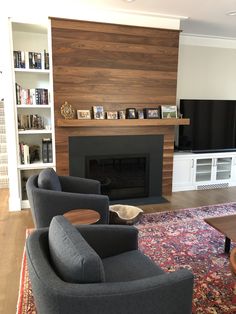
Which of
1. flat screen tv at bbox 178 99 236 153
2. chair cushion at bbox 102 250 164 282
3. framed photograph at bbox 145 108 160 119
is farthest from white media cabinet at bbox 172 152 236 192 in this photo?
chair cushion at bbox 102 250 164 282

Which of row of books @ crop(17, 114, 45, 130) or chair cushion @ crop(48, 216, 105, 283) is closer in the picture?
chair cushion @ crop(48, 216, 105, 283)

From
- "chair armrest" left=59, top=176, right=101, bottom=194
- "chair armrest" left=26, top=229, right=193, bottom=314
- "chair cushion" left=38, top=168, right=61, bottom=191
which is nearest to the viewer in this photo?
"chair armrest" left=26, top=229, right=193, bottom=314

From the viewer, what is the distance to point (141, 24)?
3.98 meters

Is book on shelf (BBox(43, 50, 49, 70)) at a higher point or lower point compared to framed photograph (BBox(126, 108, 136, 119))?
higher

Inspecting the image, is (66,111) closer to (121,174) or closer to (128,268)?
(121,174)

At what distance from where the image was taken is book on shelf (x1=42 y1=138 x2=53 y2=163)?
3.96 m

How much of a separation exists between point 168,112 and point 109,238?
279cm

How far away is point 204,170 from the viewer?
5.02 m

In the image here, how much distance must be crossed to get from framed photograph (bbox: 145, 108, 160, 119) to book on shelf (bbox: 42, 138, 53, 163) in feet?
4.80

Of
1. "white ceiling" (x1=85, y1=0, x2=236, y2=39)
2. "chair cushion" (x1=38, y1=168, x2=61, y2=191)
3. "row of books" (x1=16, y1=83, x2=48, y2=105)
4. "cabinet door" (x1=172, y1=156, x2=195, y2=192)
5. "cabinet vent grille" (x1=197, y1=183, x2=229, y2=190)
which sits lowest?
"cabinet vent grille" (x1=197, y1=183, x2=229, y2=190)

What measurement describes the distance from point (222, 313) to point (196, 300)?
0.65 ft

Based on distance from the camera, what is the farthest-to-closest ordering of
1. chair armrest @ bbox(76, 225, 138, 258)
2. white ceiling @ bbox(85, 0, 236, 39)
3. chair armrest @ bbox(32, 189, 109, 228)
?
white ceiling @ bbox(85, 0, 236, 39), chair armrest @ bbox(32, 189, 109, 228), chair armrest @ bbox(76, 225, 138, 258)

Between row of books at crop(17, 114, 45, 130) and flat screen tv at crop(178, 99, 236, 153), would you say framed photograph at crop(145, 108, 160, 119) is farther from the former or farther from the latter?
row of books at crop(17, 114, 45, 130)

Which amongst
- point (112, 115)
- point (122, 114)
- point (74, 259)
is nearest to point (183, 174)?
point (122, 114)
